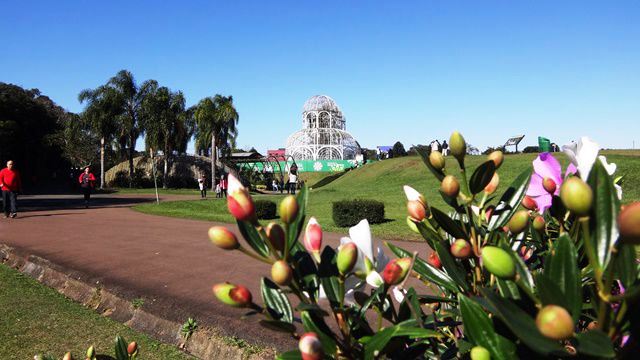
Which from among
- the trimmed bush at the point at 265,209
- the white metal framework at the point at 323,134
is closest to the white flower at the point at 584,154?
the trimmed bush at the point at 265,209

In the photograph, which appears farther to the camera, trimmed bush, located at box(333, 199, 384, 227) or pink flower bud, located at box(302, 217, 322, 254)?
trimmed bush, located at box(333, 199, 384, 227)

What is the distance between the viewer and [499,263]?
1.84 feet

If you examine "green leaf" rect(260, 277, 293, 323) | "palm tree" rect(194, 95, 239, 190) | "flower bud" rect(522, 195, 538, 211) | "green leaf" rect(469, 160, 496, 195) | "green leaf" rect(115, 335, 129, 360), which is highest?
"palm tree" rect(194, 95, 239, 190)

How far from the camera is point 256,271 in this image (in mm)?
5484

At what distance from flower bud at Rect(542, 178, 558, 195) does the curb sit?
2.38 meters

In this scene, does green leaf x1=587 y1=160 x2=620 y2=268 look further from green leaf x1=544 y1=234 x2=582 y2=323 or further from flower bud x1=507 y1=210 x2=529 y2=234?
flower bud x1=507 y1=210 x2=529 y2=234

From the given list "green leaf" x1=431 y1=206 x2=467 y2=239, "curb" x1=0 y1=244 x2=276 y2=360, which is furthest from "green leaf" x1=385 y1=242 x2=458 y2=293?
"curb" x1=0 y1=244 x2=276 y2=360

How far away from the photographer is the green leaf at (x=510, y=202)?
89 cm

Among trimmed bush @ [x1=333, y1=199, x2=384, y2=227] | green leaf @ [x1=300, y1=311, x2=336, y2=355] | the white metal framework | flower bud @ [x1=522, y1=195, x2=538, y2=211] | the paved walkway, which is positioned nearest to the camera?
green leaf @ [x1=300, y1=311, x2=336, y2=355]

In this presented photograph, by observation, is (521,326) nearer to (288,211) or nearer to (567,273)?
(567,273)

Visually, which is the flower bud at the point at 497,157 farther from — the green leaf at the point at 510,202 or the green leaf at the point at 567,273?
the green leaf at the point at 567,273

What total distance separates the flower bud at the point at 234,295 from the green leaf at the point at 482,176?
1.38ft

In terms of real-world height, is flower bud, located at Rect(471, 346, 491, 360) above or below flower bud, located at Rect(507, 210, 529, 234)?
below

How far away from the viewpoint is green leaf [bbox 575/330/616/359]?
0.48m
